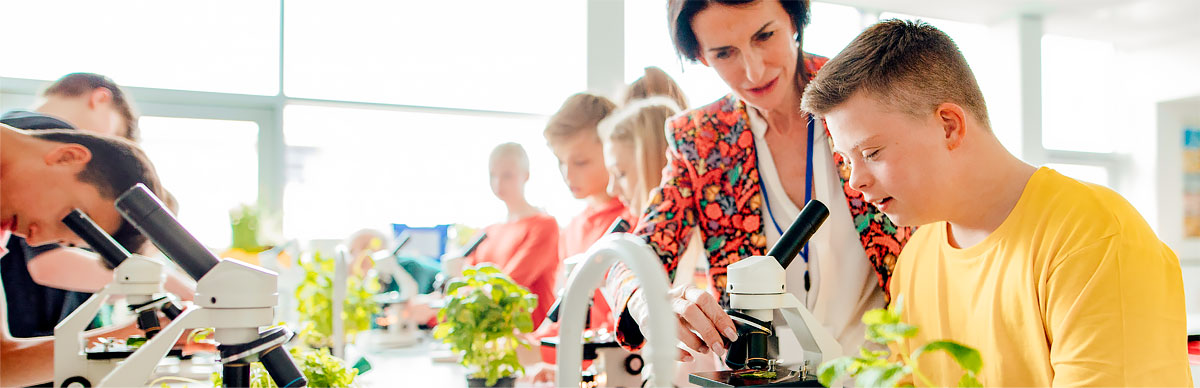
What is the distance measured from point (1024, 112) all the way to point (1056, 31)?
932 millimetres

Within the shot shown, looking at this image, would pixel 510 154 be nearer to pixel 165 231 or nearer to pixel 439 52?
pixel 439 52

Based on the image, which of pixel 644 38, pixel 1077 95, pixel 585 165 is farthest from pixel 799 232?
pixel 1077 95

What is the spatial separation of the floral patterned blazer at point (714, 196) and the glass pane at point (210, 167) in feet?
5.86

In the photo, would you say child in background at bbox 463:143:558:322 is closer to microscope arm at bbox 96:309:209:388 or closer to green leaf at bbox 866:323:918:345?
microscope arm at bbox 96:309:209:388

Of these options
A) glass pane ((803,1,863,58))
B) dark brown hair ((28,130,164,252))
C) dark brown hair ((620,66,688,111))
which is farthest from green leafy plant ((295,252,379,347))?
glass pane ((803,1,863,58))

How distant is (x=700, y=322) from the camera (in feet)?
3.42

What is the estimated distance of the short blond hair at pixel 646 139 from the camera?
7.51ft

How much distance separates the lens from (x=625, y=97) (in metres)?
2.72

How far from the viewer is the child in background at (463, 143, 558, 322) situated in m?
3.09

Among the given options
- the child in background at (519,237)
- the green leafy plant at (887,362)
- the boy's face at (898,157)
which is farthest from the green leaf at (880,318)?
the child in background at (519,237)

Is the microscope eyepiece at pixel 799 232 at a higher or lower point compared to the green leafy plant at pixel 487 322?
higher

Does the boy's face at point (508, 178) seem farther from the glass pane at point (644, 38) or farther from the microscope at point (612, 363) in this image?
the microscope at point (612, 363)

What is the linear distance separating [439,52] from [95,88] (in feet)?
8.14

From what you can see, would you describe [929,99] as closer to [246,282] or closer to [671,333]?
[671,333]
